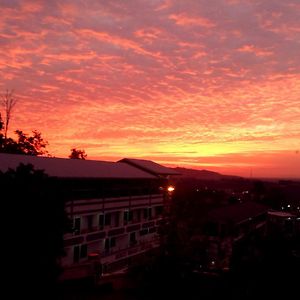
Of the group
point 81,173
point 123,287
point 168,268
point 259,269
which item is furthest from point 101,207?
point 259,269

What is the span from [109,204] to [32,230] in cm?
2040

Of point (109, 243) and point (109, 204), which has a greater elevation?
point (109, 204)

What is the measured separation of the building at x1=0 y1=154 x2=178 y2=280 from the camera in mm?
27219

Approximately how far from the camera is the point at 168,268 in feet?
44.6

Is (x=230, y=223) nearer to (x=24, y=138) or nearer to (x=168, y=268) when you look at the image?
(x=168, y=268)

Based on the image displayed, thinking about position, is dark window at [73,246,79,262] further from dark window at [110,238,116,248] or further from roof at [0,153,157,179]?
roof at [0,153,157,179]

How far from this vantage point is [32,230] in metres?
11.7

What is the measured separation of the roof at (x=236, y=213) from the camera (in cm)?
3614

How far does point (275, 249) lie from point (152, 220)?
94.4ft

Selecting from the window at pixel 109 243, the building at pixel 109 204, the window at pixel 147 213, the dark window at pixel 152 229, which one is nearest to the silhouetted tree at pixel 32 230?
the building at pixel 109 204

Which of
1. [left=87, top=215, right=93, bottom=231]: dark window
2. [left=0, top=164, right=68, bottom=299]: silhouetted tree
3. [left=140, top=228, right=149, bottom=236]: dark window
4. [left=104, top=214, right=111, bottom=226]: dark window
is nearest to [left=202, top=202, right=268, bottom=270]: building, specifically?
[left=140, top=228, right=149, bottom=236]: dark window

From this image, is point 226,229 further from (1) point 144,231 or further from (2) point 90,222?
(2) point 90,222

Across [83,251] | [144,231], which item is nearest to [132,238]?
[144,231]

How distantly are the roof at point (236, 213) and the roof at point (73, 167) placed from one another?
7303mm
